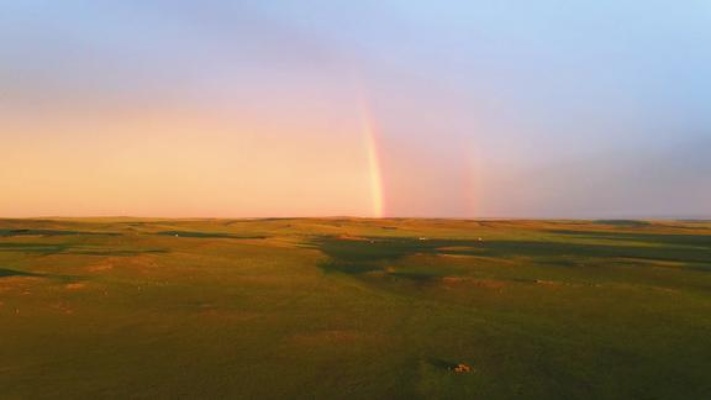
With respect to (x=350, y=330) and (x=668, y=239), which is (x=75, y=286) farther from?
(x=668, y=239)

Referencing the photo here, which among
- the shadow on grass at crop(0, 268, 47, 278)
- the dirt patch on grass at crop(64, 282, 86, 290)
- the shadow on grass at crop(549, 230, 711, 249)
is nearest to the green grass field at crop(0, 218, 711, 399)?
the dirt patch on grass at crop(64, 282, 86, 290)

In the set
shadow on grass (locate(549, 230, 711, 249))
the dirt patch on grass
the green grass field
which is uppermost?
shadow on grass (locate(549, 230, 711, 249))

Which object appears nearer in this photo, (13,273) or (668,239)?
(13,273)

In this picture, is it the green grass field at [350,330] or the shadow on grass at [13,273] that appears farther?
the shadow on grass at [13,273]

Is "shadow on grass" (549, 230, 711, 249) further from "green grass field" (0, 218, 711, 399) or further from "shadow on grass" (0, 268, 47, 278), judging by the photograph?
"shadow on grass" (0, 268, 47, 278)

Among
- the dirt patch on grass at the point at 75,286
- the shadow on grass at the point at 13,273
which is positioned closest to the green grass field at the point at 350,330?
the dirt patch on grass at the point at 75,286

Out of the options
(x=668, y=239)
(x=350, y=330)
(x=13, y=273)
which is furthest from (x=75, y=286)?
(x=668, y=239)

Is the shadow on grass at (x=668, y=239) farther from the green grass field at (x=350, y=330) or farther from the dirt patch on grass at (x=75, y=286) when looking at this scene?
the dirt patch on grass at (x=75, y=286)

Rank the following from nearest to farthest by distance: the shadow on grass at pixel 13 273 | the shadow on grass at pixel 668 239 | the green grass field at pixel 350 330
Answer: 1. the green grass field at pixel 350 330
2. the shadow on grass at pixel 13 273
3. the shadow on grass at pixel 668 239

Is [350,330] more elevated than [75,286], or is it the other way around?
[75,286]

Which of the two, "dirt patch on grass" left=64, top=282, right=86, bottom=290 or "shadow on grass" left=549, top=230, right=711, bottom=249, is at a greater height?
"shadow on grass" left=549, top=230, right=711, bottom=249
